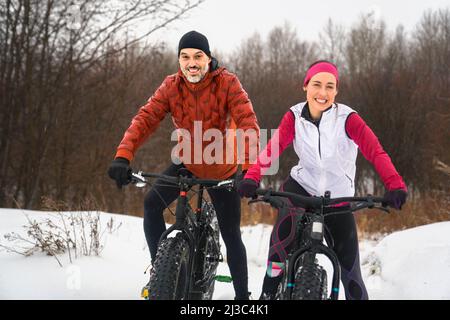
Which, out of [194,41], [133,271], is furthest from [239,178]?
[133,271]

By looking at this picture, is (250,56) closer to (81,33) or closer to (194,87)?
(81,33)

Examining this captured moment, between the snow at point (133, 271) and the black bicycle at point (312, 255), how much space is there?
1.49 meters

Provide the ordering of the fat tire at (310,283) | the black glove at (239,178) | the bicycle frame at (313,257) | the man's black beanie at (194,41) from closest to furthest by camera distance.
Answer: the fat tire at (310,283) < the bicycle frame at (313,257) < the black glove at (239,178) < the man's black beanie at (194,41)

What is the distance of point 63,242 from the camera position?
4.34 metres

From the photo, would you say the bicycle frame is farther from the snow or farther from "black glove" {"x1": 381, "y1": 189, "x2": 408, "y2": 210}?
the snow

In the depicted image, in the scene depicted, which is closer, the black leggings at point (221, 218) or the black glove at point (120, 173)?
the black glove at point (120, 173)

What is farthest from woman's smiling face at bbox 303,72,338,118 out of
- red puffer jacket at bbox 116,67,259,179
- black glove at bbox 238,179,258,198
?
black glove at bbox 238,179,258,198

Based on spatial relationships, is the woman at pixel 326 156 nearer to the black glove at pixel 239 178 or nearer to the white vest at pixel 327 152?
the white vest at pixel 327 152

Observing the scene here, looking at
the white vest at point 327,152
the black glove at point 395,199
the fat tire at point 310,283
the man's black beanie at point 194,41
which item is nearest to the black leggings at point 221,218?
the white vest at point 327,152

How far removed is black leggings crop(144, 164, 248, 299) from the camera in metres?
3.16

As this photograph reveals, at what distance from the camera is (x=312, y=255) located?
2.38 meters

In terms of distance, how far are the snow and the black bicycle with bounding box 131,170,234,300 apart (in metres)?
0.90

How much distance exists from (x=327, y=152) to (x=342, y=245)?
1.94 ft

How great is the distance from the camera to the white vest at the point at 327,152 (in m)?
2.86
